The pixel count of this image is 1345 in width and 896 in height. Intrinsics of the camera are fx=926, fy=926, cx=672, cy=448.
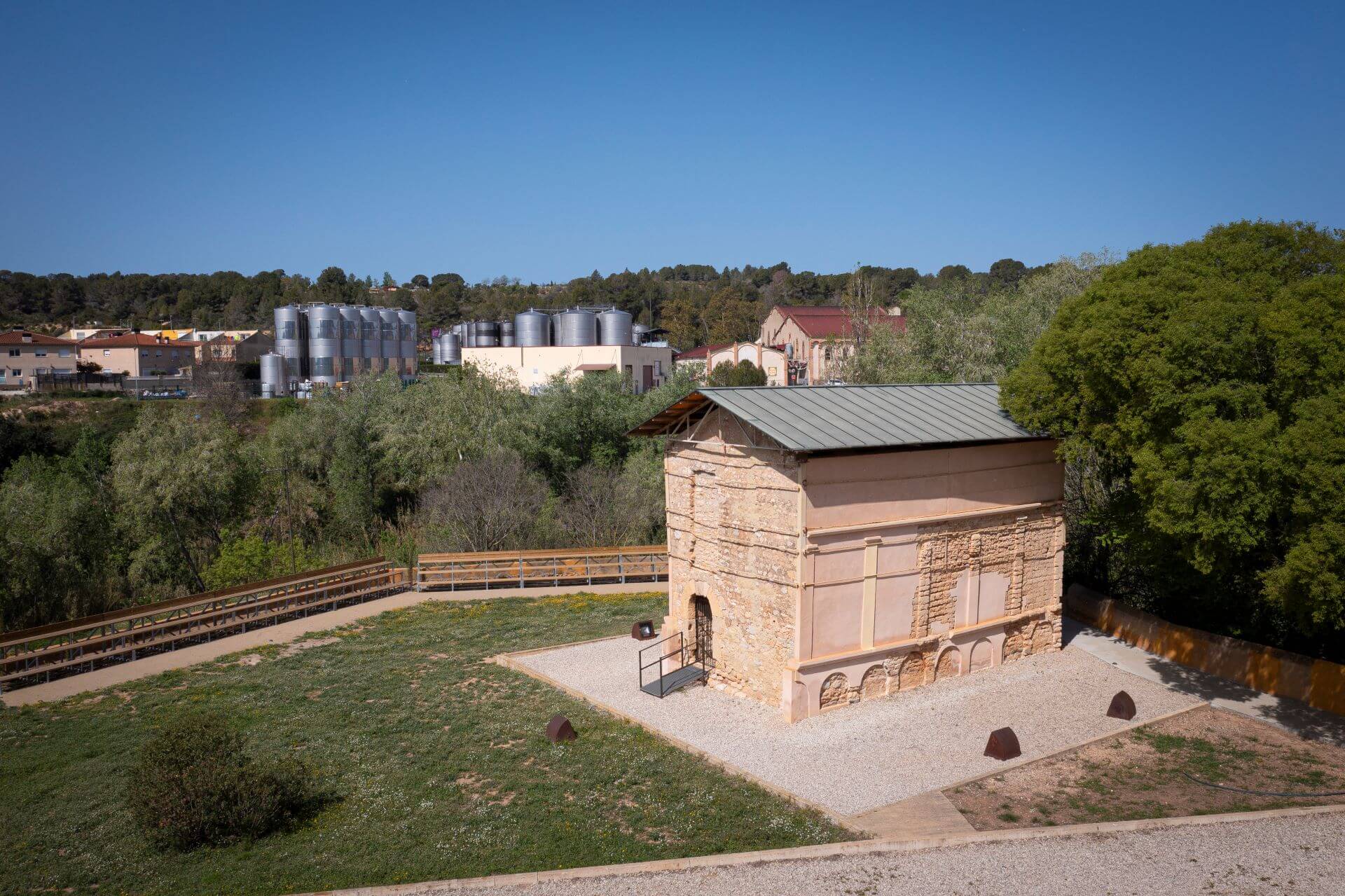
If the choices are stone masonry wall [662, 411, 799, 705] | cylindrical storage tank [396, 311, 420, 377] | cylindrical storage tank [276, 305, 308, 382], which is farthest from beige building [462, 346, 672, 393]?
stone masonry wall [662, 411, 799, 705]

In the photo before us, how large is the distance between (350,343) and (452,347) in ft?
36.3

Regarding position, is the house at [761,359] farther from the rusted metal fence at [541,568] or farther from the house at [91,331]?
the house at [91,331]

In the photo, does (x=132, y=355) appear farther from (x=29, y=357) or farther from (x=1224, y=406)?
(x=1224, y=406)

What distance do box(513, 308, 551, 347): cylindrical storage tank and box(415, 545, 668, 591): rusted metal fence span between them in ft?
138

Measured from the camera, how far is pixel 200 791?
37.6 ft

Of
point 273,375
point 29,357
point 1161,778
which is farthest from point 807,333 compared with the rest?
point 29,357

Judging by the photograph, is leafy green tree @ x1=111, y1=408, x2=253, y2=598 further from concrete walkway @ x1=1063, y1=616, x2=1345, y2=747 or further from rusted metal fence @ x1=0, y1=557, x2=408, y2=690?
concrete walkway @ x1=1063, y1=616, x2=1345, y2=747

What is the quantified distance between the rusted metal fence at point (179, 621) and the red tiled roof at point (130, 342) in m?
67.1

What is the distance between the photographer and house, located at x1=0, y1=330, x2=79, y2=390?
73562 mm

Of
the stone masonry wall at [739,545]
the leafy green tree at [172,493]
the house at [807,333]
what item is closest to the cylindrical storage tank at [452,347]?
the house at [807,333]

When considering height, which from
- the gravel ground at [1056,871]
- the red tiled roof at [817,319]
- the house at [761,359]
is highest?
the red tiled roof at [817,319]

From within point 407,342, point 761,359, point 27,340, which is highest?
point 27,340

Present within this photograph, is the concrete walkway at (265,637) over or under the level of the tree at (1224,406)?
under

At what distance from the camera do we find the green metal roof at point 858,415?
16.2 metres
